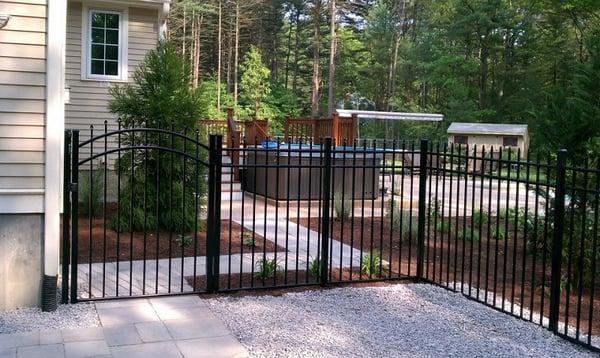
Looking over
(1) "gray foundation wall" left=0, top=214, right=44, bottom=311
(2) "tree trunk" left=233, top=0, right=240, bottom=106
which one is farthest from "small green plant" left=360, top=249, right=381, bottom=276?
(2) "tree trunk" left=233, top=0, right=240, bottom=106

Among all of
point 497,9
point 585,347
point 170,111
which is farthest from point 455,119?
point 585,347

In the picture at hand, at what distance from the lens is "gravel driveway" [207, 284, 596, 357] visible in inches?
167

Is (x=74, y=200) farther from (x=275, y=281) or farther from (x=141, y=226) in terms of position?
(x=141, y=226)

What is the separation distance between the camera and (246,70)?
38.5 m

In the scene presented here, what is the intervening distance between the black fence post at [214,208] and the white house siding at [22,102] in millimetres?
1435

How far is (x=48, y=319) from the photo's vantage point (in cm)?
466

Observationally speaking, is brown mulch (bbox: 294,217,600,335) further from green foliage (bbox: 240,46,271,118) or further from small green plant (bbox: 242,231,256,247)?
green foliage (bbox: 240,46,271,118)

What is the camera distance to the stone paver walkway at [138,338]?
13.1ft

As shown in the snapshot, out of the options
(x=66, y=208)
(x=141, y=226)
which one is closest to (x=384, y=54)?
(x=141, y=226)

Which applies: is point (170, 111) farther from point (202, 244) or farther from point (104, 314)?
point (104, 314)

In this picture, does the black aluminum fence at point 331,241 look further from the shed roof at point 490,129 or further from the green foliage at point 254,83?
the green foliage at point 254,83

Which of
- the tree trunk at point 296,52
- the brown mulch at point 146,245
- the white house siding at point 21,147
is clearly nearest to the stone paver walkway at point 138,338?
the white house siding at point 21,147

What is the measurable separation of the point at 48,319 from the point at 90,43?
9.13 metres

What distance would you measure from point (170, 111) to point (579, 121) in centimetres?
512
